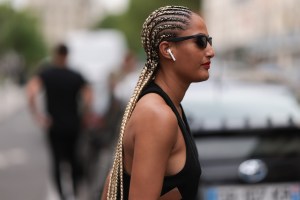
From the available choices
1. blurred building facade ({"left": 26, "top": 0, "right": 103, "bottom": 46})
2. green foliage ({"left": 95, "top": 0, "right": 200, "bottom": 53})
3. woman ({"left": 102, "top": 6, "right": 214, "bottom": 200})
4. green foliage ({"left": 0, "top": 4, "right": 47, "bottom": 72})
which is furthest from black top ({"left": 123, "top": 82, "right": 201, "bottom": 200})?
blurred building facade ({"left": 26, "top": 0, "right": 103, "bottom": 46})

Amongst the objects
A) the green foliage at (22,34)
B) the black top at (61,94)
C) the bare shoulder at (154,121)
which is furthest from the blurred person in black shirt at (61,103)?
the green foliage at (22,34)

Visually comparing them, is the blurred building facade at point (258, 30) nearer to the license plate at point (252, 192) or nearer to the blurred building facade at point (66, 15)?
the license plate at point (252, 192)

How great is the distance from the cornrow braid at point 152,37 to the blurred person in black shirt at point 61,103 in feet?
19.1

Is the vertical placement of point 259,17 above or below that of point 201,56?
below

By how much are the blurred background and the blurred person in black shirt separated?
426 mm

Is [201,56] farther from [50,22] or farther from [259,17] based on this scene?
[50,22]

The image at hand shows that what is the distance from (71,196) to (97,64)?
25.3m

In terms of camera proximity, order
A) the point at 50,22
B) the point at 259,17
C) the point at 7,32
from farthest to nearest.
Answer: the point at 50,22, the point at 7,32, the point at 259,17

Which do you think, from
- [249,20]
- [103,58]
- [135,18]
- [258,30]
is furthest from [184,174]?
[135,18]

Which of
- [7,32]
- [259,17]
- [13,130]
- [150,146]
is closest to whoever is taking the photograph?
[150,146]

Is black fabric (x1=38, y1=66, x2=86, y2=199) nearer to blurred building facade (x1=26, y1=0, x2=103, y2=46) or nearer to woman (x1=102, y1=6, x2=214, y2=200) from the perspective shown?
woman (x1=102, y1=6, x2=214, y2=200)

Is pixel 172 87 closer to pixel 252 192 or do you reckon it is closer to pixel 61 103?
pixel 252 192

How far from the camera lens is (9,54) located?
273ft

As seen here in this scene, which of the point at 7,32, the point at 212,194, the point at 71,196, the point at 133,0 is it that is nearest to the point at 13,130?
the point at 71,196
